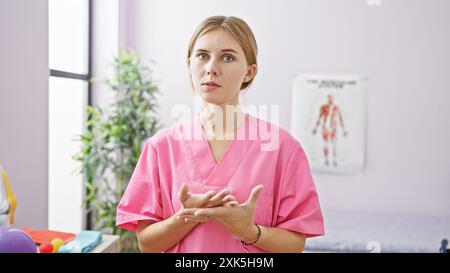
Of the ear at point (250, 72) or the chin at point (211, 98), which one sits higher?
the ear at point (250, 72)

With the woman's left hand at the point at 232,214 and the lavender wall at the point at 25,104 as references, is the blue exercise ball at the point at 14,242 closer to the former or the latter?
the woman's left hand at the point at 232,214

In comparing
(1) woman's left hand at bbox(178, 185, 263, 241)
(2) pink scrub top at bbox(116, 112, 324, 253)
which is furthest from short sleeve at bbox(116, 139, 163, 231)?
(1) woman's left hand at bbox(178, 185, 263, 241)

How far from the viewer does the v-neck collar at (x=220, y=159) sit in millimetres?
632

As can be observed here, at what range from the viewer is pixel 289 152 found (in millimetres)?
635

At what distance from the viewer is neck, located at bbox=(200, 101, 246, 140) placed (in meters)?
0.64

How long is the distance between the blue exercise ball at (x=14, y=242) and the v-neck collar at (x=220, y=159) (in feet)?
1.04

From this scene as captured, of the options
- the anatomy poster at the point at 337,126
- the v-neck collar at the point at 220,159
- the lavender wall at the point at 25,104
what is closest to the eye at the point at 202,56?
the v-neck collar at the point at 220,159

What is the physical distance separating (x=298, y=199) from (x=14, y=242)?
45cm

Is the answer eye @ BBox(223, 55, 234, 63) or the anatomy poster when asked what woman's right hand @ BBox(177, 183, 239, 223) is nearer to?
eye @ BBox(223, 55, 234, 63)

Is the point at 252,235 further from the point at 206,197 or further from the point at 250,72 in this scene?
the point at 250,72

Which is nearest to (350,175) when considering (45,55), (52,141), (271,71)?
(271,71)

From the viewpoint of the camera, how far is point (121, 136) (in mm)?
1777

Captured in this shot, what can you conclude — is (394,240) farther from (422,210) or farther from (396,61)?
(396,61)
